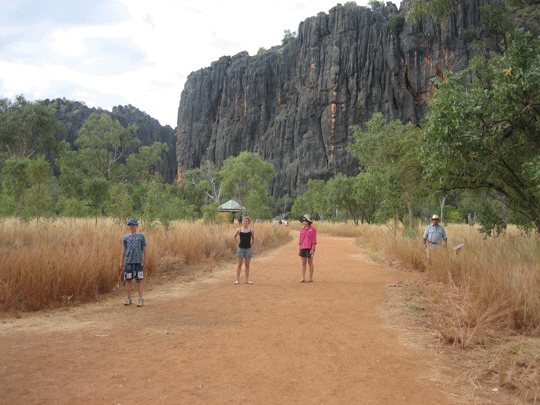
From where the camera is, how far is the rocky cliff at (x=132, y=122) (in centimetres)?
9925

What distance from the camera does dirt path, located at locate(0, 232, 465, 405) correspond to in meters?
3.27

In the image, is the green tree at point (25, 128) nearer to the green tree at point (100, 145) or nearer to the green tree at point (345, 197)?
the green tree at point (100, 145)

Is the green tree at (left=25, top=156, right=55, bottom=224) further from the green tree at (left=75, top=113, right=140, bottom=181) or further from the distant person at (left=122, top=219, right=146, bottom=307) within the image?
the green tree at (left=75, top=113, right=140, bottom=181)

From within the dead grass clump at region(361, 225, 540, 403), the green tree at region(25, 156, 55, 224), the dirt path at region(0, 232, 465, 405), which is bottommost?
the dirt path at region(0, 232, 465, 405)

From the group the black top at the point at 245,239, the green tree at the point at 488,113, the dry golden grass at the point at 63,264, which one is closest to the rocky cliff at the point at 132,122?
the dry golden grass at the point at 63,264

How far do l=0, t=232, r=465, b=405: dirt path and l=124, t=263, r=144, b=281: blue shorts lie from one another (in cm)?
56

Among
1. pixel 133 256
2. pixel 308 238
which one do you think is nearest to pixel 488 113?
pixel 308 238

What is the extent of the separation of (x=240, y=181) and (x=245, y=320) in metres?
35.7

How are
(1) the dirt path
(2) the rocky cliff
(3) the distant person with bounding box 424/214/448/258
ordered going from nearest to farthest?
1. (1) the dirt path
2. (3) the distant person with bounding box 424/214/448/258
3. (2) the rocky cliff

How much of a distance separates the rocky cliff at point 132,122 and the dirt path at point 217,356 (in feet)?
304

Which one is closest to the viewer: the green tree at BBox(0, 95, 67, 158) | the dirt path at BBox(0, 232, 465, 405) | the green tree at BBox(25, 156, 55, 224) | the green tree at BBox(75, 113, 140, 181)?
the dirt path at BBox(0, 232, 465, 405)

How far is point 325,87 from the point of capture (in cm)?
8244

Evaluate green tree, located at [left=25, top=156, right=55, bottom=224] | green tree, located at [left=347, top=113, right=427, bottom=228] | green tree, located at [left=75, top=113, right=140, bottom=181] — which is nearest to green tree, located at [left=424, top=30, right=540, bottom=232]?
green tree, located at [left=347, top=113, right=427, bottom=228]

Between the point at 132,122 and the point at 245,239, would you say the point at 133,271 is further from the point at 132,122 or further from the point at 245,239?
the point at 132,122
